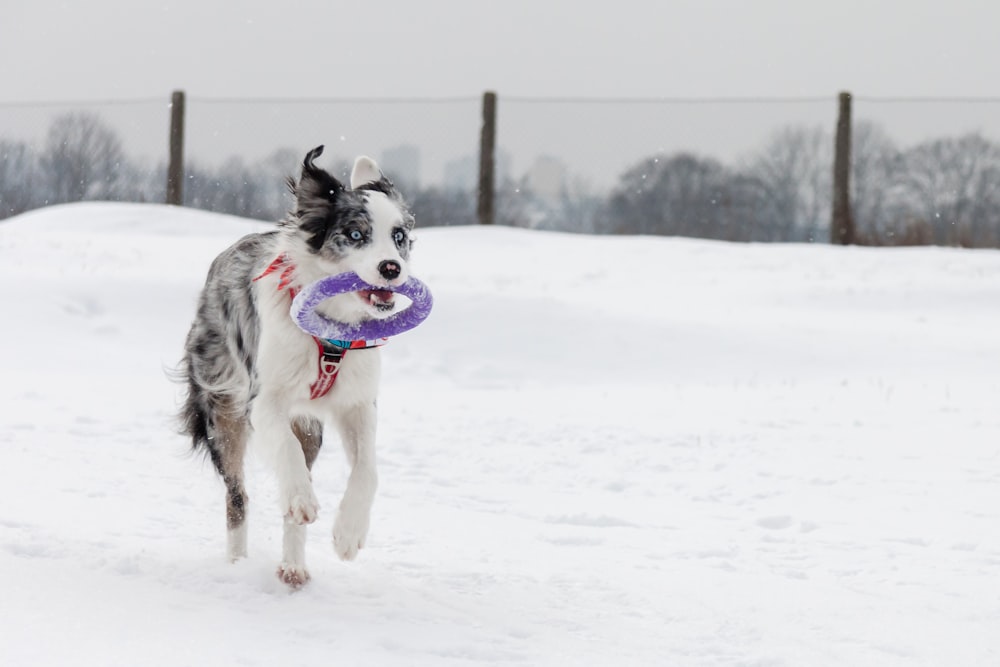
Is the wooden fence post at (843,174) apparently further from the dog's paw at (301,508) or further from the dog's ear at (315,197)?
the dog's paw at (301,508)

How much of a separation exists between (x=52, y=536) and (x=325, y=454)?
3011mm

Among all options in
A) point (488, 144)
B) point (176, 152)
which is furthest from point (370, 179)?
point (176, 152)

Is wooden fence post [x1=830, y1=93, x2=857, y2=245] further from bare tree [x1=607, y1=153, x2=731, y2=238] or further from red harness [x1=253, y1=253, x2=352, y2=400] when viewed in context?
red harness [x1=253, y1=253, x2=352, y2=400]

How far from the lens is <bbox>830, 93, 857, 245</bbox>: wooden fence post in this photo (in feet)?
51.4

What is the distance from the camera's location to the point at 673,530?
5.33 metres

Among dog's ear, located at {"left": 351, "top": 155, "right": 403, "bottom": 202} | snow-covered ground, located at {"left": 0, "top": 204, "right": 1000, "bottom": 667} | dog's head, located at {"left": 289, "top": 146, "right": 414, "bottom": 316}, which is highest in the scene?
dog's ear, located at {"left": 351, "top": 155, "right": 403, "bottom": 202}

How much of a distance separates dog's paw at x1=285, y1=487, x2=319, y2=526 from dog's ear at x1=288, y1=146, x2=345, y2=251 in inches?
37.1

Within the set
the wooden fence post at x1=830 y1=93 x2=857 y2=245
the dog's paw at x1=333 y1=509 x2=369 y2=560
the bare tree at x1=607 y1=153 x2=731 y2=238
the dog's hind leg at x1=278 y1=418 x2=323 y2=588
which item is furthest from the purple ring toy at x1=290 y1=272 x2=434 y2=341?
the bare tree at x1=607 y1=153 x2=731 y2=238

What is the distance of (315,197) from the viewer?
403 centimetres

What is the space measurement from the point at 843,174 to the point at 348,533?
1347 centimetres

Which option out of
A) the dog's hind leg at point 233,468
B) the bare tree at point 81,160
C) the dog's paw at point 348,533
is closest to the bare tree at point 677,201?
the bare tree at point 81,160

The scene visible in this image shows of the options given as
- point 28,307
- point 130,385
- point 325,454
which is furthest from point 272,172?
point 325,454

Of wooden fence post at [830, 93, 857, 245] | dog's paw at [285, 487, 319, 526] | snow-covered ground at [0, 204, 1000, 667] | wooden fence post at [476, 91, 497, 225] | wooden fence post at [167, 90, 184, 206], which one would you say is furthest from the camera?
wooden fence post at [167, 90, 184, 206]

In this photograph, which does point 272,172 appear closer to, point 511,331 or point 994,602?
point 511,331
